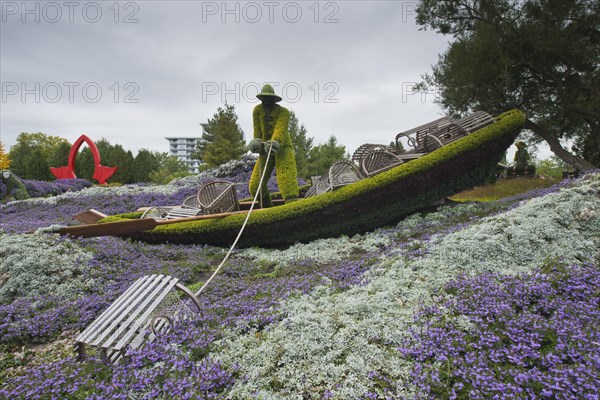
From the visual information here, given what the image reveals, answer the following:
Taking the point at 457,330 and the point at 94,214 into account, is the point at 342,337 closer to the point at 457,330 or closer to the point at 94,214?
the point at 457,330

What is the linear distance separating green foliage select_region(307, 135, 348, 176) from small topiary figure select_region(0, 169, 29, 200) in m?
26.3

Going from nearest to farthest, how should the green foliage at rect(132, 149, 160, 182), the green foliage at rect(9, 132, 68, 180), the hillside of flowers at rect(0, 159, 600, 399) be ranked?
the hillside of flowers at rect(0, 159, 600, 399)
the green foliage at rect(132, 149, 160, 182)
the green foliage at rect(9, 132, 68, 180)

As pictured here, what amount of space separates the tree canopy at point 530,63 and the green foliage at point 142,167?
39.9m

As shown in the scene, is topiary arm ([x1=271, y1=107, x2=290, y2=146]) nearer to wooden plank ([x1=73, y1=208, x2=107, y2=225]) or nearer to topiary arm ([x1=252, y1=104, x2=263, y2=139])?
topiary arm ([x1=252, y1=104, x2=263, y2=139])

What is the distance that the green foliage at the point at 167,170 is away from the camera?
3908 cm

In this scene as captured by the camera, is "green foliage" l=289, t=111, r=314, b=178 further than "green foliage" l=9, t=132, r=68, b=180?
No

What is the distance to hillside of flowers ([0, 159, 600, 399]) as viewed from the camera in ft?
7.94

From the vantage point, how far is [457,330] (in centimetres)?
283

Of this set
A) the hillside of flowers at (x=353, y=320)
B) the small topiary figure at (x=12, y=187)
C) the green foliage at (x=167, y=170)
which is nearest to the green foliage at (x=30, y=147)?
the green foliage at (x=167, y=170)

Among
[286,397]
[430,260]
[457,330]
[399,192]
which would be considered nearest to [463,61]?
[399,192]

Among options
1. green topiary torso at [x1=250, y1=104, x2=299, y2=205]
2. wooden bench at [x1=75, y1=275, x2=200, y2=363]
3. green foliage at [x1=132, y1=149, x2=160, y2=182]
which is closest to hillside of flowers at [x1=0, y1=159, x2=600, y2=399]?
wooden bench at [x1=75, y1=275, x2=200, y2=363]

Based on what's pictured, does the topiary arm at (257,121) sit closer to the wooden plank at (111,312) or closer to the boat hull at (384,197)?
the boat hull at (384,197)

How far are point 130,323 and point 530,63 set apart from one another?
18.0m

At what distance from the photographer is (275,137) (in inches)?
327
